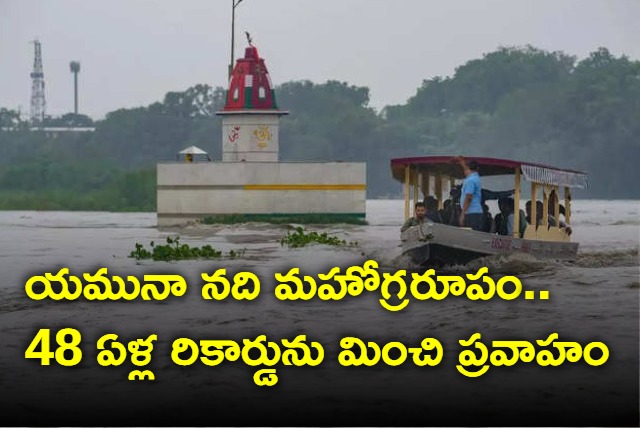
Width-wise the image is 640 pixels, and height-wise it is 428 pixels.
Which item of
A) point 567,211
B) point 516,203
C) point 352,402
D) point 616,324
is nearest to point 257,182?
point 567,211

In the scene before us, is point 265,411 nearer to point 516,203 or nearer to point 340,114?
point 516,203

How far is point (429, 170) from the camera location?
26859 millimetres

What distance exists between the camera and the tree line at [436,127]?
11806 cm

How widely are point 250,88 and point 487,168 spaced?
24.7 m

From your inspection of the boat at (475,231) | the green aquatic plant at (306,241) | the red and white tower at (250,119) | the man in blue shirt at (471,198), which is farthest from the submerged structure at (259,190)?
the man in blue shirt at (471,198)

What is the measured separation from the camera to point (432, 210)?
2492 centimetres

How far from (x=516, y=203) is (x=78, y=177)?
7166 centimetres

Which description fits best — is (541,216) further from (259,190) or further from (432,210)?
(259,190)

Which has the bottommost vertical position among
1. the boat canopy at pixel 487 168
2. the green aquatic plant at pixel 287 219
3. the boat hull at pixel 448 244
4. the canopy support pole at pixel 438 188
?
the green aquatic plant at pixel 287 219

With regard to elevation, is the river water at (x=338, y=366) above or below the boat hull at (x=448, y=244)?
below

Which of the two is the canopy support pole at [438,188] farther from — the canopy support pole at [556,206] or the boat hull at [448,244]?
the boat hull at [448,244]

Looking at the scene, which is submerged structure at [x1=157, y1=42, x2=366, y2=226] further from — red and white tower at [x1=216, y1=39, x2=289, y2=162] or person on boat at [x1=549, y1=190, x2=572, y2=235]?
person on boat at [x1=549, y1=190, x2=572, y2=235]

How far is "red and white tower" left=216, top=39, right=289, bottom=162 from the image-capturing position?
49094 millimetres

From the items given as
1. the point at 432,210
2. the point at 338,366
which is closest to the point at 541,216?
the point at 432,210
